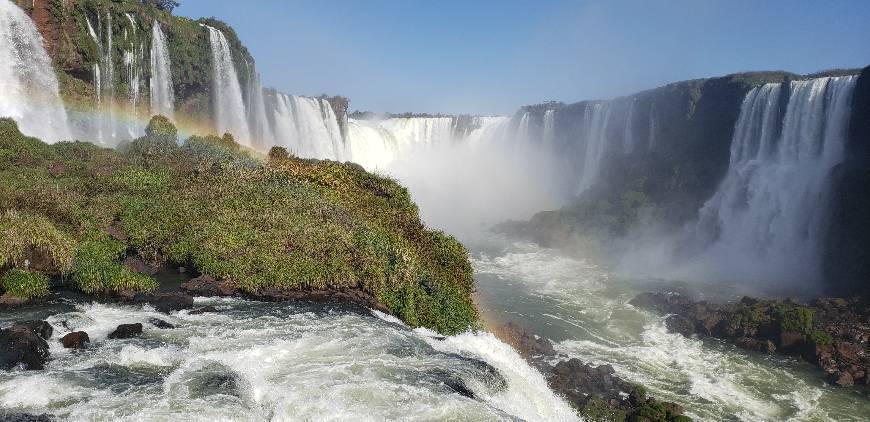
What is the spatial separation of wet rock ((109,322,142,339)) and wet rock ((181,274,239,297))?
3.62 metres

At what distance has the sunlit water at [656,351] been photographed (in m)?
18.9

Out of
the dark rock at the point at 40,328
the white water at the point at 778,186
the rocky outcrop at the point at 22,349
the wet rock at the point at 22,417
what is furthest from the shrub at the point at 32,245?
the white water at the point at 778,186

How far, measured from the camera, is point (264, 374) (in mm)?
10328

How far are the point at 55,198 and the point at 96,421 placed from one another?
1371 cm

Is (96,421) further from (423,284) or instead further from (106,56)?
(106,56)

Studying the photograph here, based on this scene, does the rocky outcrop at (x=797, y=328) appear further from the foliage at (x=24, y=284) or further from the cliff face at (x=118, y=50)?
the cliff face at (x=118, y=50)

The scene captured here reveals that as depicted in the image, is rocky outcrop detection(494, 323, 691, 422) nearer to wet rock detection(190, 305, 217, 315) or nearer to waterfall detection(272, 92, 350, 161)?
wet rock detection(190, 305, 217, 315)

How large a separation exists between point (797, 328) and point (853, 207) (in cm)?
1567

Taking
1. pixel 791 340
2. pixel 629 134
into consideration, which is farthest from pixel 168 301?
pixel 629 134

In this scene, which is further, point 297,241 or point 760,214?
point 760,214

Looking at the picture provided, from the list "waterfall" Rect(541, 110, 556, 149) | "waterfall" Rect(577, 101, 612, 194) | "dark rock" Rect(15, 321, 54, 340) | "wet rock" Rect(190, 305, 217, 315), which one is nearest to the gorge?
"wet rock" Rect(190, 305, 217, 315)

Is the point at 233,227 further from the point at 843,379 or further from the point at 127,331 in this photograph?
the point at 843,379

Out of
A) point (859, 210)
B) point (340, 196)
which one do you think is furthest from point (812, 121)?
point (340, 196)

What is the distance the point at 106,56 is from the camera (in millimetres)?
33344
